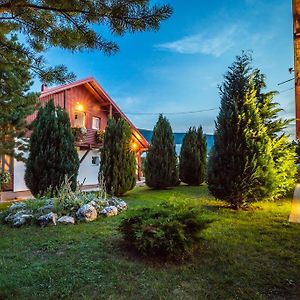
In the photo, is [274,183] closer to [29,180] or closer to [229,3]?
[229,3]

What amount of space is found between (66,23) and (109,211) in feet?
14.8

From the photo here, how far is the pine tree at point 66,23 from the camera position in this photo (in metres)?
1.77

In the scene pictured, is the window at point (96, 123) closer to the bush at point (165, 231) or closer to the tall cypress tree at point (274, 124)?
the tall cypress tree at point (274, 124)

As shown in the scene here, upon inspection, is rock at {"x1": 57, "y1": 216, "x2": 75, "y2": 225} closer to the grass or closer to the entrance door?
the grass

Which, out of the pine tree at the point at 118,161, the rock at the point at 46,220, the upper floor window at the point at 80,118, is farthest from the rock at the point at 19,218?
the upper floor window at the point at 80,118

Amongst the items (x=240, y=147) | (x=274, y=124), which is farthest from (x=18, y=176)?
(x=274, y=124)

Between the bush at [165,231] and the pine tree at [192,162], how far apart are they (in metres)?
9.66

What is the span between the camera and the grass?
253 cm

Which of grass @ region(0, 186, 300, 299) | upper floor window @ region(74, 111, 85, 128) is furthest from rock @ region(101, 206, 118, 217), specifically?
upper floor window @ region(74, 111, 85, 128)

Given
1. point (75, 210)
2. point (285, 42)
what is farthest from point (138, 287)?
point (285, 42)

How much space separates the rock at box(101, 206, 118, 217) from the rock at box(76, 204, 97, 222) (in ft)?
0.83

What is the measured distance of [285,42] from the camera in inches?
379

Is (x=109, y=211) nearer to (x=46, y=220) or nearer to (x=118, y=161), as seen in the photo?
(x=46, y=220)

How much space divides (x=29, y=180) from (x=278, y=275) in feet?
23.2
